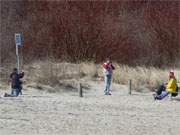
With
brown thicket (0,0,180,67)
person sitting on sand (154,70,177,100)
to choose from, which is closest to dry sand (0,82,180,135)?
person sitting on sand (154,70,177,100)

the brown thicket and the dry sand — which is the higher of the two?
the brown thicket

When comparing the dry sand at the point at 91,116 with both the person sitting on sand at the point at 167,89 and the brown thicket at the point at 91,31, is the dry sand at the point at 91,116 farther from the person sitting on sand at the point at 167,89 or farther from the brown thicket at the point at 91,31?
the brown thicket at the point at 91,31

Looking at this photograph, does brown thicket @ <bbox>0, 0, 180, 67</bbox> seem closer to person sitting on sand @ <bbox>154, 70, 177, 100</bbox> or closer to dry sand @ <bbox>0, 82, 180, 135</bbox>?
person sitting on sand @ <bbox>154, 70, 177, 100</bbox>

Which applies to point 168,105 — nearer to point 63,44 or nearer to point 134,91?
point 134,91

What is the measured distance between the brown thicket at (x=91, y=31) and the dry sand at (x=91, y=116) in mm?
13472

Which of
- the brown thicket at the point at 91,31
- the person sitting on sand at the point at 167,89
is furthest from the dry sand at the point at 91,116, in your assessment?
the brown thicket at the point at 91,31

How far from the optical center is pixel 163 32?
39.0 meters

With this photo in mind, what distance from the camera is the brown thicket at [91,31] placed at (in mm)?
35562

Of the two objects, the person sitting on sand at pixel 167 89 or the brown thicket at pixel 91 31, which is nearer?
the person sitting on sand at pixel 167 89

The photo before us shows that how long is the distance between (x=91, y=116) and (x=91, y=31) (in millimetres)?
20244

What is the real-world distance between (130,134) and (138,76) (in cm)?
1423

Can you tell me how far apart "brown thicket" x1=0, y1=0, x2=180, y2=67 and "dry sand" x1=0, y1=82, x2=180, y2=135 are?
13.5 metres

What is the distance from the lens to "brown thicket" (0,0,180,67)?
35.6m

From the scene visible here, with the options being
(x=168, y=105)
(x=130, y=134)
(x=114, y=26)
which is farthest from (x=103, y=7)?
(x=130, y=134)
